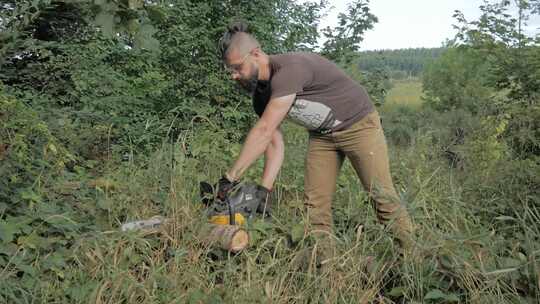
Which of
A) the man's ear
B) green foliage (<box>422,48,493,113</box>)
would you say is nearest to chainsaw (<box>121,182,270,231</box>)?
the man's ear

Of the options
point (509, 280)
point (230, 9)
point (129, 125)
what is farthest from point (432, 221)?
point (230, 9)

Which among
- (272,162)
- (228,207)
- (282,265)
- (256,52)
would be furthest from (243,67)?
(282,265)

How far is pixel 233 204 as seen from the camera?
343 centimetres

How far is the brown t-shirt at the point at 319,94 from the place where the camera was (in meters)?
3.61

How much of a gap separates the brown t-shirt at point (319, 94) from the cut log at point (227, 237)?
34.2 inches

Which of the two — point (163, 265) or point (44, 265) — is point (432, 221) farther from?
point (44, 265)

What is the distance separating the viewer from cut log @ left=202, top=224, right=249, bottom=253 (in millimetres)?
3238

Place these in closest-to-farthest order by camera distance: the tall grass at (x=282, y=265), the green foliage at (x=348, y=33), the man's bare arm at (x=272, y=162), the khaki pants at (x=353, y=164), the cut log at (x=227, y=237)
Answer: the tall grass at (x=282, y=265) < the cut log at (x=227, y=237) < the khaki pants at (x=353, y=164) < the man's bare arm at (x=272, y=162) < the green foliage at (x=348, y=33)

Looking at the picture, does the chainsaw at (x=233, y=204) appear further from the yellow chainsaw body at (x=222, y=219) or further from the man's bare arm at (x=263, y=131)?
the man's bare arm at (x=263, y=131)

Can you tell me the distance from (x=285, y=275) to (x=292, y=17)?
530 cm

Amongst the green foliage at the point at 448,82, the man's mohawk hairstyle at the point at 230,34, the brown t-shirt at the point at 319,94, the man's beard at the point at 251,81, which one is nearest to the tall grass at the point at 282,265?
the brown t-shirt at the point at 319,94

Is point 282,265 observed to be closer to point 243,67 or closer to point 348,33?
point 243,67

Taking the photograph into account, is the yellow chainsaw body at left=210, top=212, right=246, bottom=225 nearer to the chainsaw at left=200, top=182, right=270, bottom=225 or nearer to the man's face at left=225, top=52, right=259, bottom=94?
the chainsaw at left=200, top=182, right=270, bottom=225

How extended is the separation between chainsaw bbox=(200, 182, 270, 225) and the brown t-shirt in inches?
23.7
